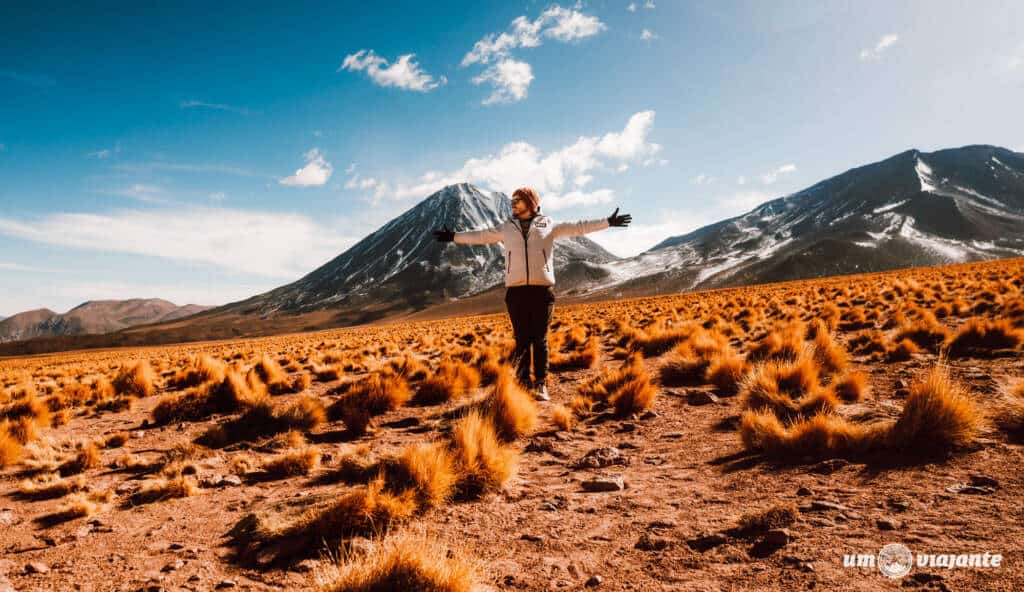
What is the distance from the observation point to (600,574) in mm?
2451

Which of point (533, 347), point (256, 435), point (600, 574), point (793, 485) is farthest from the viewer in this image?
point (533, 347)

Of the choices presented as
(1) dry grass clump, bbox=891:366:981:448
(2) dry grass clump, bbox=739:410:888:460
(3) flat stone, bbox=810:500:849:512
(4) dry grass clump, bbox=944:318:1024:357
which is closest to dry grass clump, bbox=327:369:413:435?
(2) dry grass clump, bbox=739:410:888:460

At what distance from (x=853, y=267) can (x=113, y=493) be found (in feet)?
627

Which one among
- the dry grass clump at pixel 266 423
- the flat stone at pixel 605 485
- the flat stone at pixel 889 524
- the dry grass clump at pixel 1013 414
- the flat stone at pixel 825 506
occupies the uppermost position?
the dry grass clump at pixel 266 423

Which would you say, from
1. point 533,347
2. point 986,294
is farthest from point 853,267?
point 533,347

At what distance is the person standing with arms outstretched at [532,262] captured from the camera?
659 centimetres

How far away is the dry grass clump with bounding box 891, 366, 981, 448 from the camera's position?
3.45 metres

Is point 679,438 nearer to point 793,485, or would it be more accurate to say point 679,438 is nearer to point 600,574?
point 793,485

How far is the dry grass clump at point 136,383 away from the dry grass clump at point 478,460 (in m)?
8.99

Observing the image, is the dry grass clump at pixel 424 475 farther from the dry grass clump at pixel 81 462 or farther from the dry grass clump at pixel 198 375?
the dry grass clump at pixel 198 375

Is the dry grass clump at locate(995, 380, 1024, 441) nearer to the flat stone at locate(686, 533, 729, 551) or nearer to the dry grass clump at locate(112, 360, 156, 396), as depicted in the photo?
the flat stone at locate(686, 533, 729, 551)

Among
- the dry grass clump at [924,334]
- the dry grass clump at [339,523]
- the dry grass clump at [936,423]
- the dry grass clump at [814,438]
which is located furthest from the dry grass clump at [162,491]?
the dry grass clump at [924,334]

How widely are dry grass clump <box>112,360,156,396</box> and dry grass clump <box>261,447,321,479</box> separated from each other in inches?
288

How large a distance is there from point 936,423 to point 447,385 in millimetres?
5893
